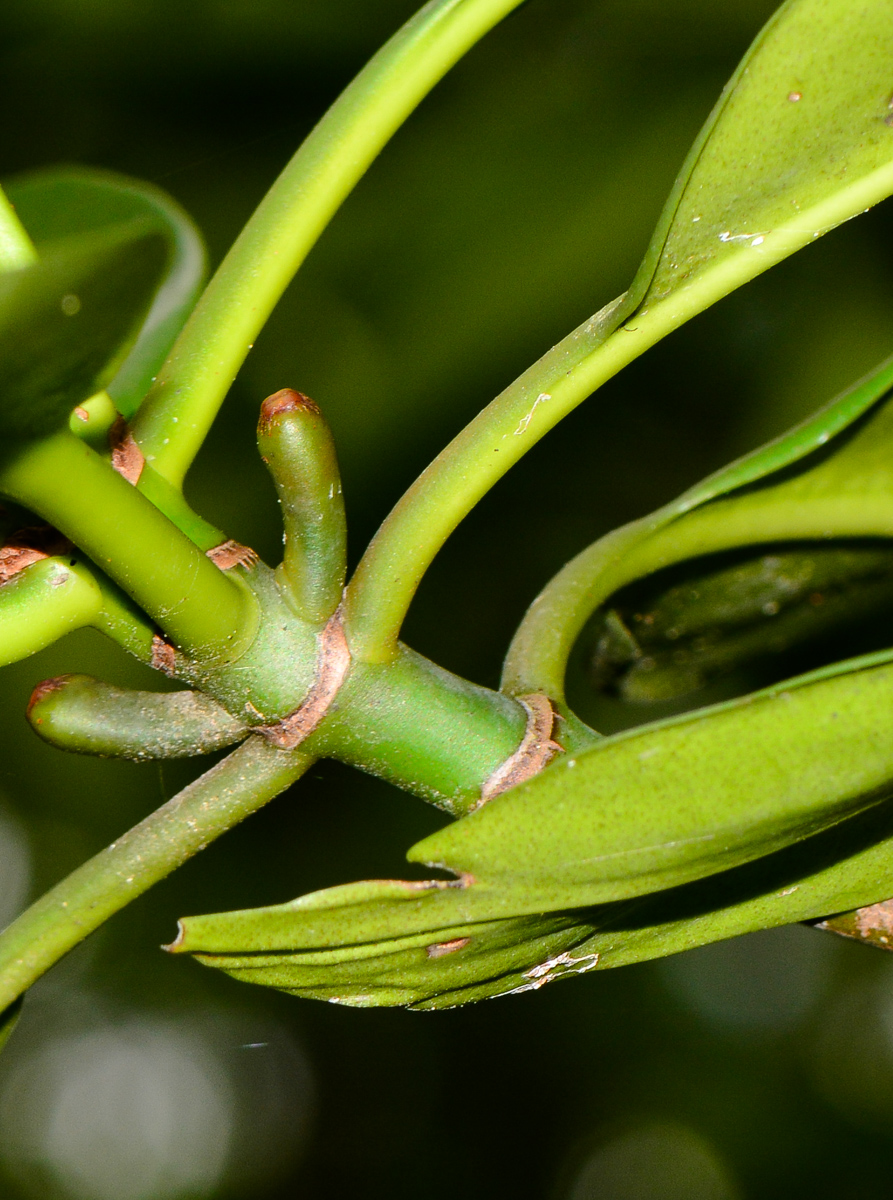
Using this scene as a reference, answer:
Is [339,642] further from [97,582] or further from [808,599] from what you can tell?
[808,599]

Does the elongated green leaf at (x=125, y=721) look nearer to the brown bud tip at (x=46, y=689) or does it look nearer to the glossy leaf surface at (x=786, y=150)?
the brown bud tip at (x=46, y=689)

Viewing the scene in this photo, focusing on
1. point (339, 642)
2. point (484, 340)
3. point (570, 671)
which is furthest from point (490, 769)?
point (570, 671)

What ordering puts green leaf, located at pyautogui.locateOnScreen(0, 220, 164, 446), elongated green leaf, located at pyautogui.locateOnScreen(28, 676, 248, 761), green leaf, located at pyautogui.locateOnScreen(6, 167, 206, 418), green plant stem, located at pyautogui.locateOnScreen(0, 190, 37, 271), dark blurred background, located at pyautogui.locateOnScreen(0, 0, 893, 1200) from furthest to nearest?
dark blurred background, located at pyautogui.locateOnScreen(0, 0, 893, 1200)
green leaf, located at pyautogui.locateOnScreen(6, 167, 206, 418)
elongated green leaf, located at pyautogui.locateOnScreen(28, 676, 248, 761)
green plant stem, located at pyautogui.locateOnScreen(0, 190, 37, 271)
green leaf, located at pyautogui.locateOnScreen(0, 220, 164, 446)

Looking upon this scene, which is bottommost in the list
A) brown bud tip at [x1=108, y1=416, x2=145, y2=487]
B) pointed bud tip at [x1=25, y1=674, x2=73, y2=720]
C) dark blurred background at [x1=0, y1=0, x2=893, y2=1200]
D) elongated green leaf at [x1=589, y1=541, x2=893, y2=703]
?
pointed bud tip at [x1=25, y1=674, x2=73, y2=720]

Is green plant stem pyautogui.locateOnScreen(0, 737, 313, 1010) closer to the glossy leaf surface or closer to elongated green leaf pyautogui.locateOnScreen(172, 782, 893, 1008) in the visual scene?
elongated green leaf pyautogui.locateOnScreen(172, 782, 893, 1008)

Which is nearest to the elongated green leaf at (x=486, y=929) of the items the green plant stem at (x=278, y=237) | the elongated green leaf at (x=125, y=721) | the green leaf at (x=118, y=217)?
the elongated green leaf at (x=125, y=721)

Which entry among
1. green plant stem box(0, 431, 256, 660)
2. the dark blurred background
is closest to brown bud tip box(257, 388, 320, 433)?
green plant stem box(0, 431, 256, 660)

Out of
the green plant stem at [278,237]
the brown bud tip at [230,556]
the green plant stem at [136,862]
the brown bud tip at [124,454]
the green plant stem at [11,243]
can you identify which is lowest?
the green plant stem at [136,862]
